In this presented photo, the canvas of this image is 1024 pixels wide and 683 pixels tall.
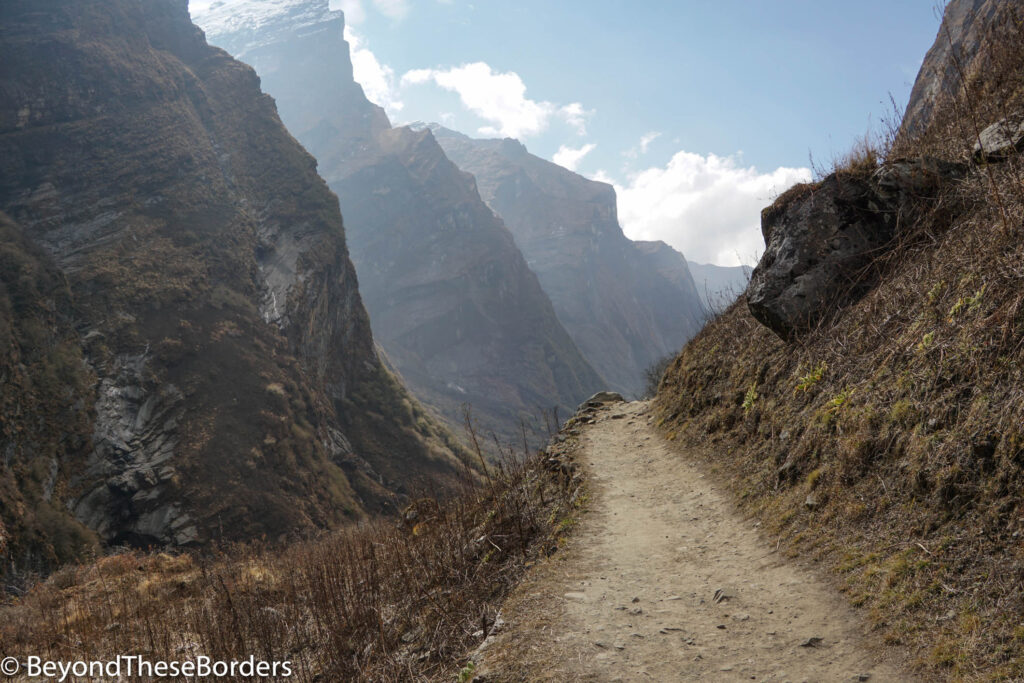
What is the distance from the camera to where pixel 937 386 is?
5730mm

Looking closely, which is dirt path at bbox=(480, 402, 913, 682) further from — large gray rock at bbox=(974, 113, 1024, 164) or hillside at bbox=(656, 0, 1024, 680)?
large gray rock at bbox=(974, 113, 1024, 164)

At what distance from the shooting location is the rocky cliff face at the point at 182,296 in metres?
47.3

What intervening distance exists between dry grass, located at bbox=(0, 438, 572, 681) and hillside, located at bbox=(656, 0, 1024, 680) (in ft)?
11.8

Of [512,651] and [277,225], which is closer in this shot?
[512,651]

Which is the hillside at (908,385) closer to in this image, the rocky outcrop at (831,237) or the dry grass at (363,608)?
the rocky outcrop at (831,237)

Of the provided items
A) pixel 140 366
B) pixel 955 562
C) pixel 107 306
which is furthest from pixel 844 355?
pixel 107 306

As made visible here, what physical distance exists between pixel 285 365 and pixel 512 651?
221 feet

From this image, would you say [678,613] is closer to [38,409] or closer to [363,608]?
[363,608]

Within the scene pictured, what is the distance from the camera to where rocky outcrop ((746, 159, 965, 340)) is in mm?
9406

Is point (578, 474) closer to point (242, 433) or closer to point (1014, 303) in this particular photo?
point (1014, 303)

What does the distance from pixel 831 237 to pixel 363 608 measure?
9975mm

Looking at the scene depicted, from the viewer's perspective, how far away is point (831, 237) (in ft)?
34.3

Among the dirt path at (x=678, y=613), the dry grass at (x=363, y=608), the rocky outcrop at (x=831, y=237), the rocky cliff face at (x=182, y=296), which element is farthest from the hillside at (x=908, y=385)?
the rocky cliff face at (x=182, y=296)

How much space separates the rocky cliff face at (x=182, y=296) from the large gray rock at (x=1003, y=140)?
164 feet
